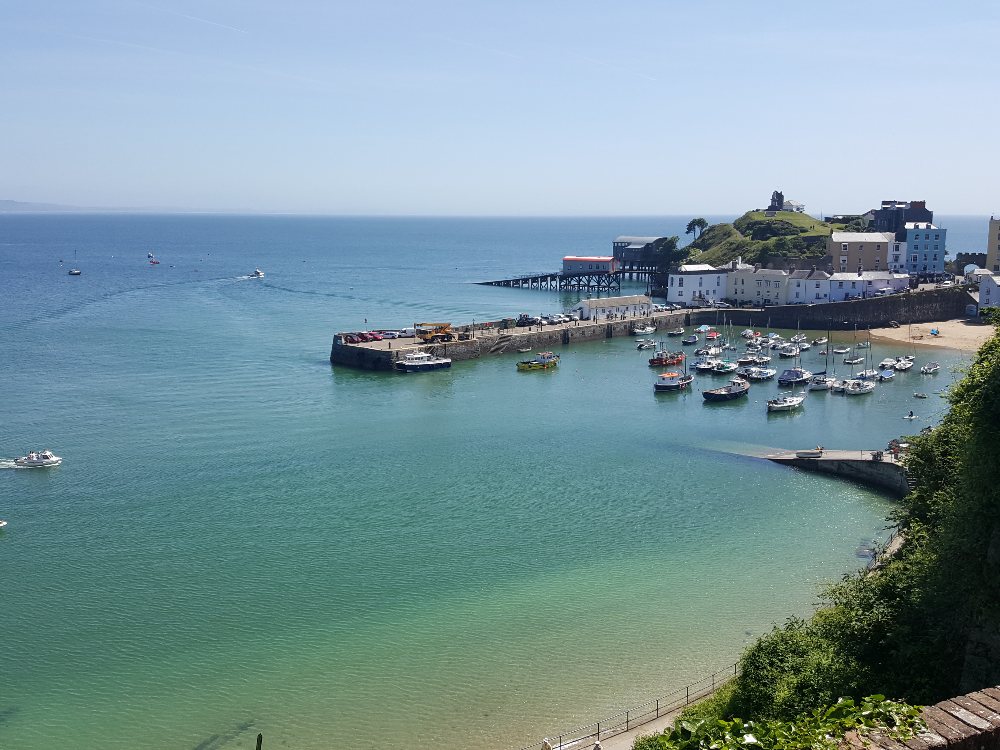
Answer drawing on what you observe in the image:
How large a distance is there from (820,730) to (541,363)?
5212cm

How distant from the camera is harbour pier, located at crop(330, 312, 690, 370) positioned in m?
59.0

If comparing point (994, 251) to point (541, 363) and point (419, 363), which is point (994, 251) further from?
point (419, 363)

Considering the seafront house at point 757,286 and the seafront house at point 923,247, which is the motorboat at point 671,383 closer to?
the seafront house at point 757,286

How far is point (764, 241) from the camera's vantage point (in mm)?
101188

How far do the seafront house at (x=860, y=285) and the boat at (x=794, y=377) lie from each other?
2949 centimetres

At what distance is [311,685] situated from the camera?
783 inches

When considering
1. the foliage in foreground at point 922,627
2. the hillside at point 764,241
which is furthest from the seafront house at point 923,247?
the foliage in foreground at point 922,627

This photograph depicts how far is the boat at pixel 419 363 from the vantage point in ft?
190

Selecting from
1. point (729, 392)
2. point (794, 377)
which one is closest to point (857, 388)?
point (794, 377)

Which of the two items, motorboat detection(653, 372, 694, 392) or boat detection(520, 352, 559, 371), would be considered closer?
motorboat detection(653, 372, 694, 392)

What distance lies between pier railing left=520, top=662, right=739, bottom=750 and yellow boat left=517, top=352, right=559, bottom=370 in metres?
40.7

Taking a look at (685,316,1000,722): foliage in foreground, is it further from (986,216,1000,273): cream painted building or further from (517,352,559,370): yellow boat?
(986,216,1000,273): cream painted building

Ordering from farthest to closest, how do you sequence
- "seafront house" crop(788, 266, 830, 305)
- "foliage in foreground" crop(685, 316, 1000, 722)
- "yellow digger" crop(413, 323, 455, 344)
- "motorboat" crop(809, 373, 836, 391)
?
1. "seafront house" crop(788, 266, 830, 305)
2. "yellow digger" crop(413, 323, 455, 344)
3. "motorboat" crop(809, 373, 836, 391)
4. "foliage in foreground" crop(685, 316, 1000, 722)

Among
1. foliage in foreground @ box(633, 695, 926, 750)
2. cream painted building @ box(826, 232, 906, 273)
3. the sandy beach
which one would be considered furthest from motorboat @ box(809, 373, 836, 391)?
foliage in foreground @ box(633, 695, 926, 750)
